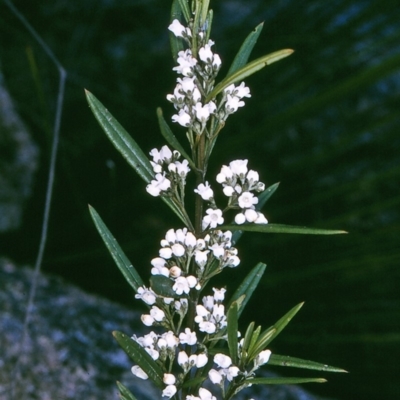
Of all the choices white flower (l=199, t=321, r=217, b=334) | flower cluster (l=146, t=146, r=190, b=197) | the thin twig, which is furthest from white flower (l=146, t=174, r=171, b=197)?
the thin twig

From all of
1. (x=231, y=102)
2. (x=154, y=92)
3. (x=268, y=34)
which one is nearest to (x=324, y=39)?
(x=268, y=34)

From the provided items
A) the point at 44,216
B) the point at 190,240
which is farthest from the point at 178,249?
the point at 44,216

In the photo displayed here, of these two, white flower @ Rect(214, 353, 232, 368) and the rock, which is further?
the rock

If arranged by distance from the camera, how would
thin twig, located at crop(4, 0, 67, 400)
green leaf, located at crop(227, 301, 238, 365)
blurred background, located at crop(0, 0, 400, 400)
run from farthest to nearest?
blurred background, located at crop(0, 0, 400, 400) < thin twig, located at crop(4, 0, 67, 400) < green leaf, located at crop(227, 301, 238, 365)

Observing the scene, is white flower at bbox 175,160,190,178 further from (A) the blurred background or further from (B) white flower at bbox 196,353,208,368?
(A) the blurred background

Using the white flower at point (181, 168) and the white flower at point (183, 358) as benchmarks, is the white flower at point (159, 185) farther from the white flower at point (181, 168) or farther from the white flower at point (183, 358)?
the white flower at point (183, 358)

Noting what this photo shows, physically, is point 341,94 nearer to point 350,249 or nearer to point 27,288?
point 350,249

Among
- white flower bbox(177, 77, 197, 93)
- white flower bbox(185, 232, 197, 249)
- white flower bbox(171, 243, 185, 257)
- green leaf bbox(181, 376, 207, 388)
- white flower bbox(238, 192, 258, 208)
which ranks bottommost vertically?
green leaf bbox(181, 376, 207, 388)

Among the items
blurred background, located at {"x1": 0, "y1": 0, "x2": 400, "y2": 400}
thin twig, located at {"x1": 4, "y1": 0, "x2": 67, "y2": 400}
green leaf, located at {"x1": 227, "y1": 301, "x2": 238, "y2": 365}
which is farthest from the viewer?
blurred background, located at {"x1": 0, "y1": 0, "x2": 400, "y2": 400}

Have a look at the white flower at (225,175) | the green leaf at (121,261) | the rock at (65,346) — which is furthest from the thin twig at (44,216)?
the white flower at (225,175)
